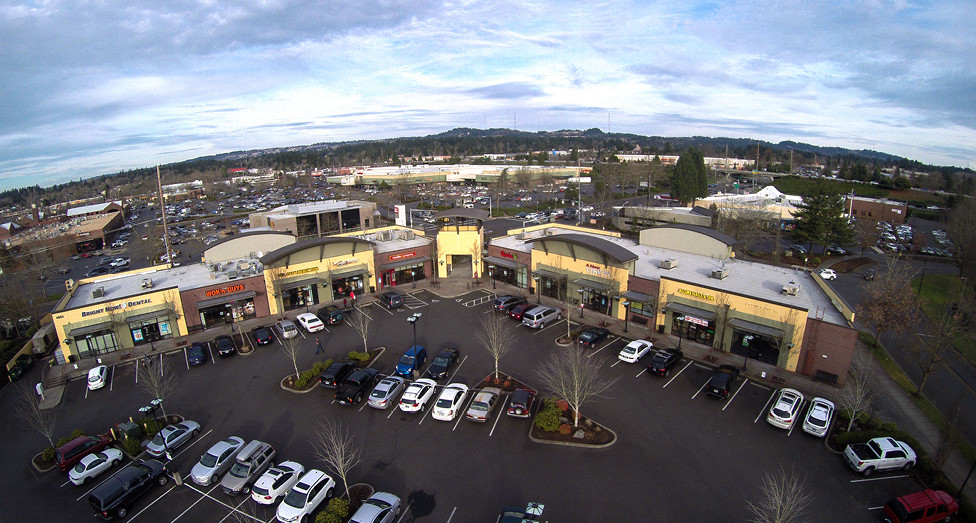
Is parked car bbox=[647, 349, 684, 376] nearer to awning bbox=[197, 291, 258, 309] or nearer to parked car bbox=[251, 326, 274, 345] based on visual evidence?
parked car bbox=[251, 326, 274, 345]

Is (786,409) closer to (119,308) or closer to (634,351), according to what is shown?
(634,351)

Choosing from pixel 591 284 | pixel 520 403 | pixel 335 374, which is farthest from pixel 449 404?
pixel 591 284

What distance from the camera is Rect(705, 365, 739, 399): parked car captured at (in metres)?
19.5

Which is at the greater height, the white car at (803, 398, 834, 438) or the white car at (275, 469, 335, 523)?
the white car at (803, 398, 834, 438)

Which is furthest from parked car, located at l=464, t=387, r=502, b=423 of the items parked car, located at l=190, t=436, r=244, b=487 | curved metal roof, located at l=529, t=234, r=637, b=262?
curved metal roof, located at l=529, t=234, r=637, b=262

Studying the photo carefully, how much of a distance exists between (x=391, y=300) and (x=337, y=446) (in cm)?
1785

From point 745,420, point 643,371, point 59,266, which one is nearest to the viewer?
point 745,420

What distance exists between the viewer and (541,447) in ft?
55.1

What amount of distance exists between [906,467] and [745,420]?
16.1ft

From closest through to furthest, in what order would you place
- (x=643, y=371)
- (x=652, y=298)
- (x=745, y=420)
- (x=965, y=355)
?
(x=745, y=420)
(x=643, y=371)
(x=965, y=355)
(x=652, y=298)

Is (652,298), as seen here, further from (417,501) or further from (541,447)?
(417,501)

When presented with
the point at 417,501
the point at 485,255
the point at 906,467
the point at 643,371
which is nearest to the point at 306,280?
the point at 485,255

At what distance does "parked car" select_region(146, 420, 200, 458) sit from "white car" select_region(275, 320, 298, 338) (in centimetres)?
855

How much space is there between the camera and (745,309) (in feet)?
75.3
